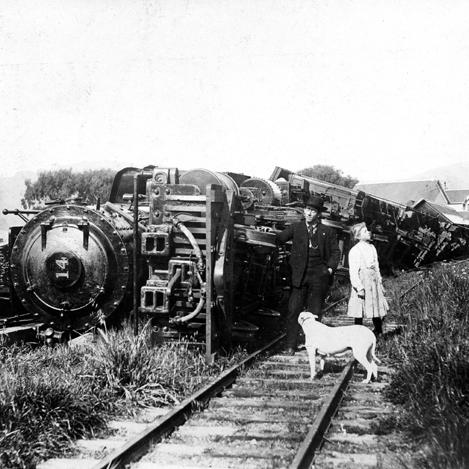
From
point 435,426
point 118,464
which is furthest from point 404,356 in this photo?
point 118,464

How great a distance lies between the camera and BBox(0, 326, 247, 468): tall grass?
177 inches

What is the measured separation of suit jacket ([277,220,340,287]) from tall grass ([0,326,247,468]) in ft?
4.52

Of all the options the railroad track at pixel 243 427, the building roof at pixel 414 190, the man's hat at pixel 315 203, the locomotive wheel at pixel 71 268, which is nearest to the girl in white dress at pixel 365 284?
the man's hat at pixel 315 203

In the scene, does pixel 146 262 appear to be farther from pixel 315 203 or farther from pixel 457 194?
pixel 457 194

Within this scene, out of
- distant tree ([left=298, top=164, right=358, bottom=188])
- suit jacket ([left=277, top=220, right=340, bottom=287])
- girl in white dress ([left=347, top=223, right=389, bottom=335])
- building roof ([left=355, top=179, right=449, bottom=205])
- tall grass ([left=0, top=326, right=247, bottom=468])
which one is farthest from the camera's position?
distant tree ([left=298, top=164, right=358, bottom=188])

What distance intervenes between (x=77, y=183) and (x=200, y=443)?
52376 mm

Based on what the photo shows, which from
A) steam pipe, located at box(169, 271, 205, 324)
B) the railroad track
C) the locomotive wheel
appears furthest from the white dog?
the locomotive wheel

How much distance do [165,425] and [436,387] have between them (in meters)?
2.30

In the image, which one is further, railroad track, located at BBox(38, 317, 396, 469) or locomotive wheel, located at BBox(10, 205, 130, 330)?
locomotive wheel, located at BBox(10, 205, 130, 330)

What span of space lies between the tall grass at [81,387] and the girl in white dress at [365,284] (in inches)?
77.1

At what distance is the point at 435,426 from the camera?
436 centimetres

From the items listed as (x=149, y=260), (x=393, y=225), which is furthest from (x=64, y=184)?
(x=149, y=260)

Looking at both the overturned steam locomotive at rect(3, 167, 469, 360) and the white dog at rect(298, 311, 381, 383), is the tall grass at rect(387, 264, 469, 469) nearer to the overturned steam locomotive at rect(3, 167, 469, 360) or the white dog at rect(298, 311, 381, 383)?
the white dog at rect(298, 311, 381, 383)

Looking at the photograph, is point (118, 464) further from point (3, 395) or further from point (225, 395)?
point (225, 395)
